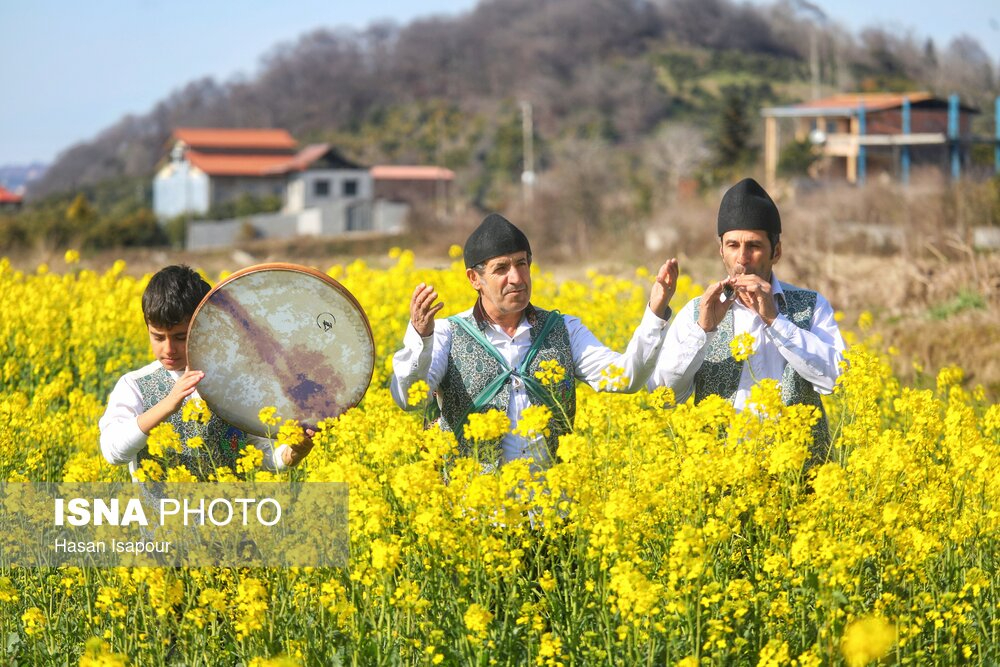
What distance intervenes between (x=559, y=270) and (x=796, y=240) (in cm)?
615

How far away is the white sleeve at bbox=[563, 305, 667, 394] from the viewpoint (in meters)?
4.34

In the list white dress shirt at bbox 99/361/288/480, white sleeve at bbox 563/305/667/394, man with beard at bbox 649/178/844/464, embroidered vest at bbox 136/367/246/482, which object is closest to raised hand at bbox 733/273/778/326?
man with beard at bbox 649/178/844/464

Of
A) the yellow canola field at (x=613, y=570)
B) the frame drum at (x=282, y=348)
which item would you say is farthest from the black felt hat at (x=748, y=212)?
the frame drum at (x=282, y=348)

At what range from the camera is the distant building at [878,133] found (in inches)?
1633

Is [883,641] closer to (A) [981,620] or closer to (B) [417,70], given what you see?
(A) [981,620]

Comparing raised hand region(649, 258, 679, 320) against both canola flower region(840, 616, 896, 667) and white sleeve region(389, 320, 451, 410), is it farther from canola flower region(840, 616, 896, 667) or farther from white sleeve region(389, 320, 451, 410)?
canola flower region(840, 616, 896, 667)

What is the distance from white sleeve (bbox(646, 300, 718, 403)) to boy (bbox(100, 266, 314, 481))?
1195mm

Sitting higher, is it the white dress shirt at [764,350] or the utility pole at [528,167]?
the utility pole at [528,167]

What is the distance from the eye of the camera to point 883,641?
2.77m

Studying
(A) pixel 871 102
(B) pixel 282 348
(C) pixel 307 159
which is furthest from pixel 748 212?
(C) pixel 307 159

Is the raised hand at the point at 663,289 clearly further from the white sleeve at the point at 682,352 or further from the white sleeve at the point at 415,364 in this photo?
the white sleeve at the point at 415,364

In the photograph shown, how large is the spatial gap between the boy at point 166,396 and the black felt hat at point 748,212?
160 cm

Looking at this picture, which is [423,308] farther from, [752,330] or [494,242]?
[752,330]

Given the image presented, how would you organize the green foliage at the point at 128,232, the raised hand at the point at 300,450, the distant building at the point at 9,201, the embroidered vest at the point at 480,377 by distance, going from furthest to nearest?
1. the distant building at the point at 9,201
2. the green foliage at the point at 128,232
3. the embroidered vest at the point at 480,377
4. the raised hand at the point at 300,450
